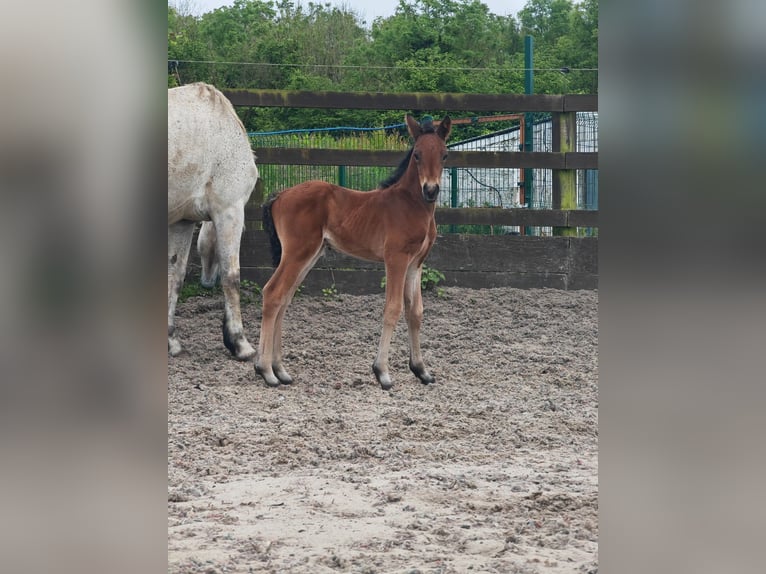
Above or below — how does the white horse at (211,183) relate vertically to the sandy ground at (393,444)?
above

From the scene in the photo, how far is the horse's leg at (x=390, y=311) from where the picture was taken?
6.11 m

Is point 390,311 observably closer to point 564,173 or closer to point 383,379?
point 383,379

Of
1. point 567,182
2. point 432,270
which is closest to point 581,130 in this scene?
point 567,182

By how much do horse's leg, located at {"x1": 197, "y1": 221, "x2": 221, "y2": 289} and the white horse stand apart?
0.29 m

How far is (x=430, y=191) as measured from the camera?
5930 mm

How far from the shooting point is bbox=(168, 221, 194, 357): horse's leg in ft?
23.0

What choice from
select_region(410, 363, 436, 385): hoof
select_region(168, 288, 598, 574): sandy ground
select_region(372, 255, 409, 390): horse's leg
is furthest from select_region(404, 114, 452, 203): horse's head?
select_region(168, 288, 598, 574): sandy ground

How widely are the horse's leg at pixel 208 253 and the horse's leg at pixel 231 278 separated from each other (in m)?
0.35

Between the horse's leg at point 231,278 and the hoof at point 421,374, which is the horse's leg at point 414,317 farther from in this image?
the horse's leg at point 231,278

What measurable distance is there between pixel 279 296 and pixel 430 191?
126 centimetres
